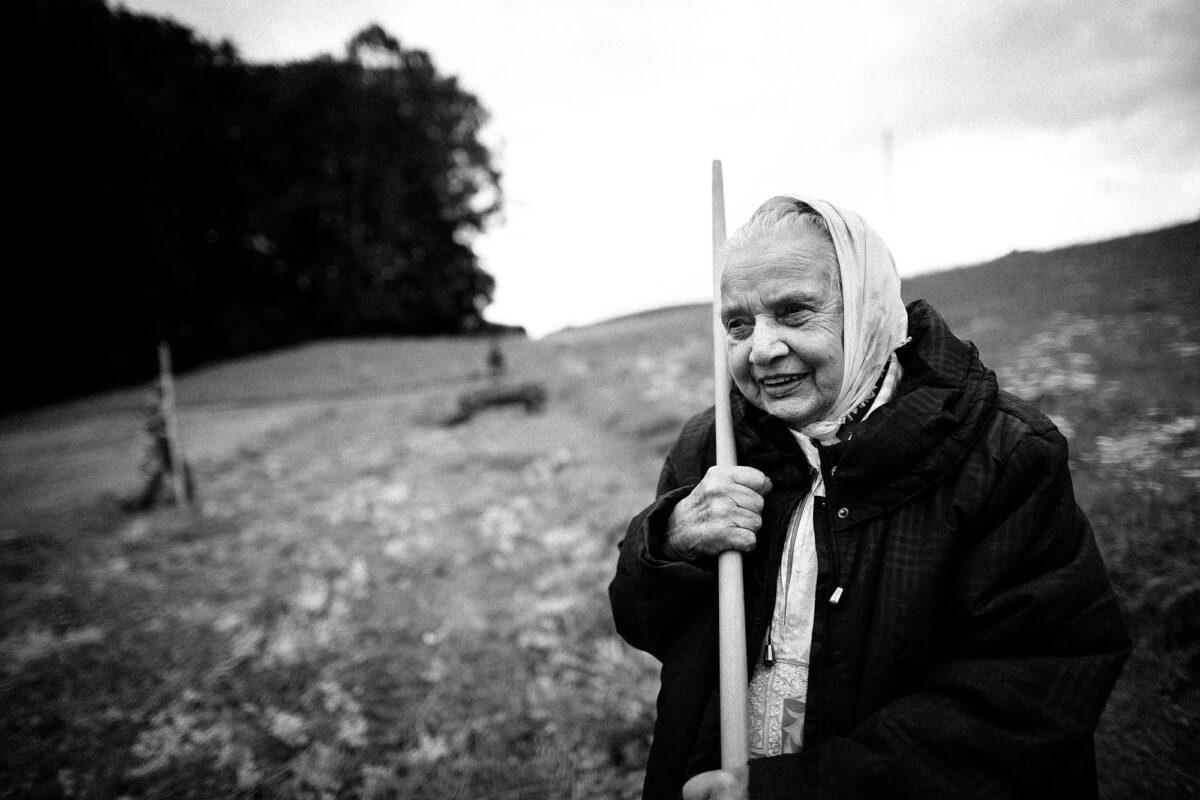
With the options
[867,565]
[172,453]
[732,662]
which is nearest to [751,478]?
[867,565]

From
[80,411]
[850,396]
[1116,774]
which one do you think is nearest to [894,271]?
[850,396]

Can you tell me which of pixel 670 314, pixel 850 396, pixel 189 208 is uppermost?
pixel 189 208

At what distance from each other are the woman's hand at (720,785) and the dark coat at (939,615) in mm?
46

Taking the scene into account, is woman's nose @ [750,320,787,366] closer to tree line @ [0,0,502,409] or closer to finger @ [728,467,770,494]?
finger @ [728,467,770,494]

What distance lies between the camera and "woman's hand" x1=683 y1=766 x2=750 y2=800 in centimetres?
126

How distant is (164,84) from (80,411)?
12904mm

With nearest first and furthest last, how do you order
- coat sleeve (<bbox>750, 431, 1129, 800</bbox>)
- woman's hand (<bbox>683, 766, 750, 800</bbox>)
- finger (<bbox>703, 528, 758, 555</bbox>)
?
coat sleeve (<bbox>750, 431, 1129, 800</bbox>)
woman's hand (<bbox>683, 766, 750, 800</bbox>)
finger (<bbox>703, 528, 758, 555</bbox>)

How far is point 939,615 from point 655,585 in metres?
0.67

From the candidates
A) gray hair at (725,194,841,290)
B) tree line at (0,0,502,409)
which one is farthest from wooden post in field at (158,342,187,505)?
tree line at (0,0,502,409)

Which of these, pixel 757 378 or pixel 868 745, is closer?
pixel 868 745

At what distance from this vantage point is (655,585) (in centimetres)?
149

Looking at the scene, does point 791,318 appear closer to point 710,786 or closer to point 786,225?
point 786,225

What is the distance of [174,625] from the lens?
4672mm

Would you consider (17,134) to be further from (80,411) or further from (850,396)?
(850,396)
